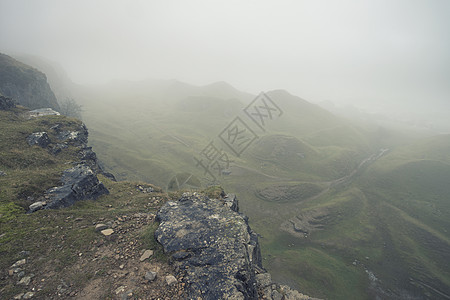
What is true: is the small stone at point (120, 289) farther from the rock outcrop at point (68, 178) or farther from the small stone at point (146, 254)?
the rock outcrop at point (68, 178)

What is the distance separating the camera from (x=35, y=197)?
16.4 m

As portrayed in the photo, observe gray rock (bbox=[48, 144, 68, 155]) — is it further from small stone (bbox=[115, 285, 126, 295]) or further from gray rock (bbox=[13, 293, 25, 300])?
small stone (bbox=[115, 285, 126, 295])

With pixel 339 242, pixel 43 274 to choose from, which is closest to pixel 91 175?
pixel 43 274

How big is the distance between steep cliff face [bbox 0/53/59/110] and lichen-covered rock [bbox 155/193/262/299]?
274 feet

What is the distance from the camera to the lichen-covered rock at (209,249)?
10656 millimetres

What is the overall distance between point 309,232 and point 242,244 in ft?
138

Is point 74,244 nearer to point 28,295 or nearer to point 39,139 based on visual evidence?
point 28,295

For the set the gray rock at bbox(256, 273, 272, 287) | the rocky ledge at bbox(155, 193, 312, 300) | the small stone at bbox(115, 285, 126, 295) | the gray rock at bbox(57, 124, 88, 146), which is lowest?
the gray rock at bbox(256, 273, 272, 287)

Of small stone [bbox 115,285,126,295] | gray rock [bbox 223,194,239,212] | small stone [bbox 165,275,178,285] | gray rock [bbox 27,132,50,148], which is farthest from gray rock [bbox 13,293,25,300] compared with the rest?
gray rock [bbox 27,132,50,148]

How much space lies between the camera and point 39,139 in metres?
26.8

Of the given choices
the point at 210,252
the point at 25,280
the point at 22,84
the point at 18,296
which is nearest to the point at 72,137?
the point at 25,280

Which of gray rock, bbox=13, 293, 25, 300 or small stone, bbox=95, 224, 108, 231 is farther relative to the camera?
small stone, bbox=95, 224, 108, 231

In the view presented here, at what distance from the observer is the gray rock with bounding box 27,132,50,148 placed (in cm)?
2628

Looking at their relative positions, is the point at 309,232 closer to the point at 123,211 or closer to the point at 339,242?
the point at 339,242
